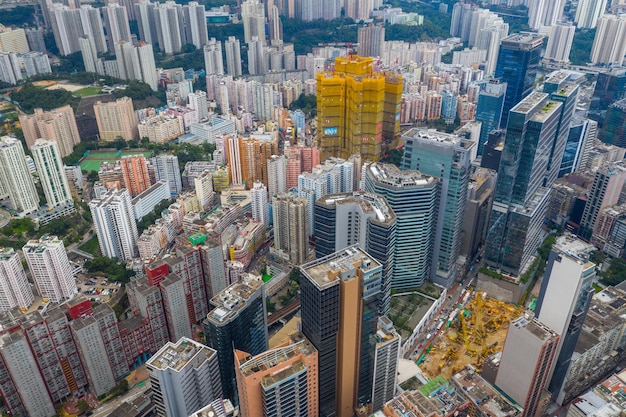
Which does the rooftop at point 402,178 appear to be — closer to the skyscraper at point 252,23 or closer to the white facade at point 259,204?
the white facade at point 259,204

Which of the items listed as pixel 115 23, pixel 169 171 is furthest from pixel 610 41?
pixel 115 23

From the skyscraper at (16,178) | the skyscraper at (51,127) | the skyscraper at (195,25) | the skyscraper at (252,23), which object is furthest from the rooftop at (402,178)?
the skyscraper at (195,25)

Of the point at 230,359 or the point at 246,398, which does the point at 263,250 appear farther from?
the point at 246,398

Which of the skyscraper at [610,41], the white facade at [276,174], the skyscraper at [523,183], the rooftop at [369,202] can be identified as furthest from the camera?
the skyscraper at [610,41]

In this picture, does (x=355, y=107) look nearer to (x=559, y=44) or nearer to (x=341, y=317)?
(x=341, y=317)

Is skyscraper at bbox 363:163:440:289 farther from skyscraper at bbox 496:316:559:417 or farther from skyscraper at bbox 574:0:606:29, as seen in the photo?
skyscraper at bbox 574:0:606:29
